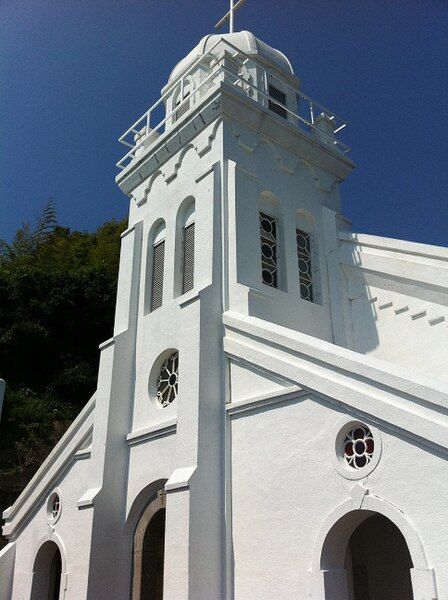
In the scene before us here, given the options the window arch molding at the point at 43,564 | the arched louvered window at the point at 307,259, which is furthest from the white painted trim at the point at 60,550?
the arched louvered window at the point at 307,259

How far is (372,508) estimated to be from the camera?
7.87 metres

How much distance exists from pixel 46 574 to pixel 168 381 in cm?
609

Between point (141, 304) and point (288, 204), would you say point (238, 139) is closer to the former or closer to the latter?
point (288, 204)

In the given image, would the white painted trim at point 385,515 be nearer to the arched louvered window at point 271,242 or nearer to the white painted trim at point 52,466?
the arched louvered window at point 271,242

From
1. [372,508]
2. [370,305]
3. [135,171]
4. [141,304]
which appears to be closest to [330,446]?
[372,508]

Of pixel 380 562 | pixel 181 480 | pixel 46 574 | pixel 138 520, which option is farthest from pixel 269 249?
pixel 46 574

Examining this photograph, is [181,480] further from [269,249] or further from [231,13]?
[231,13]

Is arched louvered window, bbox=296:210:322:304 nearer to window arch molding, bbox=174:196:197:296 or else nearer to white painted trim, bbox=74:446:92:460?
window arch molding, bbox=174:196:197:296

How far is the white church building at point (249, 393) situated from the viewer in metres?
8.27

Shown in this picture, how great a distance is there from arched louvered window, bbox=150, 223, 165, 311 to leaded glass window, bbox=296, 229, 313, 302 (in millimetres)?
3353

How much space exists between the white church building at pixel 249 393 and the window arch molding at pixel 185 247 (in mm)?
51

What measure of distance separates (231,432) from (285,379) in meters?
1.60

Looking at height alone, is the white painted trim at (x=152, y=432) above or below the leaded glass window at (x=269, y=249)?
below

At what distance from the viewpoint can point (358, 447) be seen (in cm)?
842
